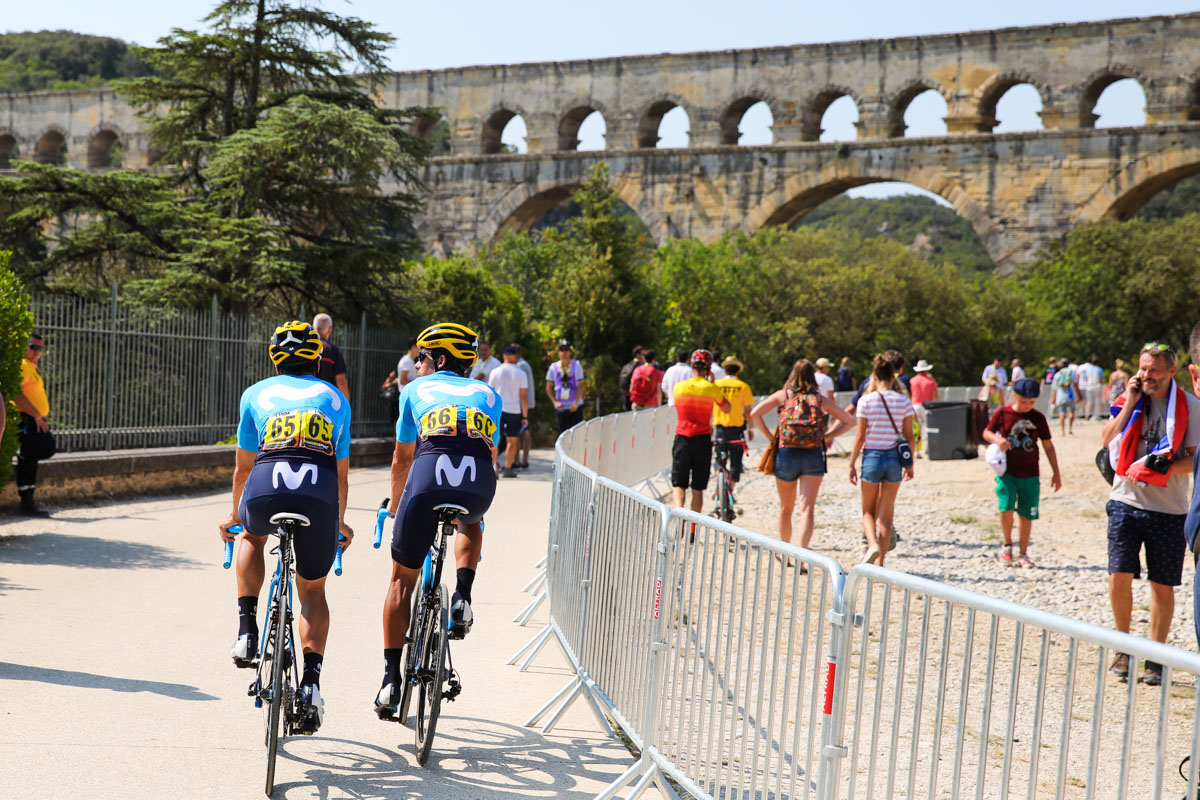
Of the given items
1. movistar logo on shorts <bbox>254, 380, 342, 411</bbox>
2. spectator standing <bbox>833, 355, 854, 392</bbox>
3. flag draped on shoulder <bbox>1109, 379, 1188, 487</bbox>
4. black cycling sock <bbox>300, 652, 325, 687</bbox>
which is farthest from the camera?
spectator standing <bbox>833, 355, 854, 392</bbox>

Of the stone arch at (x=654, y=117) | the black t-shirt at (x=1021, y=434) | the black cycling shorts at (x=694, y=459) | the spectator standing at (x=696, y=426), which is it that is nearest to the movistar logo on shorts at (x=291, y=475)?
the spectator standing at (x=696, y=426)

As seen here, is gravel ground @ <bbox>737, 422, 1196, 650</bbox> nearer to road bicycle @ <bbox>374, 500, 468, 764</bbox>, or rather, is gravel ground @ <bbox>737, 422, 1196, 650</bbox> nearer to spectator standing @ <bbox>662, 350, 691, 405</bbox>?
spectator standing @ <bbox>662, 350, 691, 405</bbox>

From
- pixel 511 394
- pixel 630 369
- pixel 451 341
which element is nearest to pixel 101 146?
pixel 630 369

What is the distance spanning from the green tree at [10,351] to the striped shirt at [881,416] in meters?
6.57

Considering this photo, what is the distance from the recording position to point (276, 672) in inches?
170

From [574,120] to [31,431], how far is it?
33.6 m

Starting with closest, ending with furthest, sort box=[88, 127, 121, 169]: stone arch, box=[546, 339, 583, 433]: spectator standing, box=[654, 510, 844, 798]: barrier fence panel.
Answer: box=[654, 510, 844, 798]: barrier fence panel → box=[546, 339, 583, 433]: spectator standing → box=[88, 127, 121, 169]: stone arch

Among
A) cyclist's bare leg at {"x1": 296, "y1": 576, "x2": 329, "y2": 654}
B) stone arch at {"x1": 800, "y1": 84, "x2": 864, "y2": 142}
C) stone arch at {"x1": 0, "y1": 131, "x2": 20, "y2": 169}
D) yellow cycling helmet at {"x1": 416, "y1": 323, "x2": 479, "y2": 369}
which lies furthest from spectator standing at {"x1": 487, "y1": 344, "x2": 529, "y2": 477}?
stone arch at {"x1": 0, "y1": 131, "x2": 20, "y2": 169}

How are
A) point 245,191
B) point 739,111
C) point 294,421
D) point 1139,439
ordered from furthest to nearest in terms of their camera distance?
point 739,111
point 245,191
point 1139,439
point 294,421

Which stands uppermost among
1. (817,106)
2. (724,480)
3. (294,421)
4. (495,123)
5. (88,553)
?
(817,106)

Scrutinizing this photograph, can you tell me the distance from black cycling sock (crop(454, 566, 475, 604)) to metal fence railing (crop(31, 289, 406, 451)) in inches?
323

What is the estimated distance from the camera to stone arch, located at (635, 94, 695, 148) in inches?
A: 1586

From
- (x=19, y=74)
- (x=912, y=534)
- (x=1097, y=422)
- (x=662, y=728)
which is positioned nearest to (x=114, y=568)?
(x=662, y=728)

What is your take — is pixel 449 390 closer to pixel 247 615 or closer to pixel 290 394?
pixel 290 394
